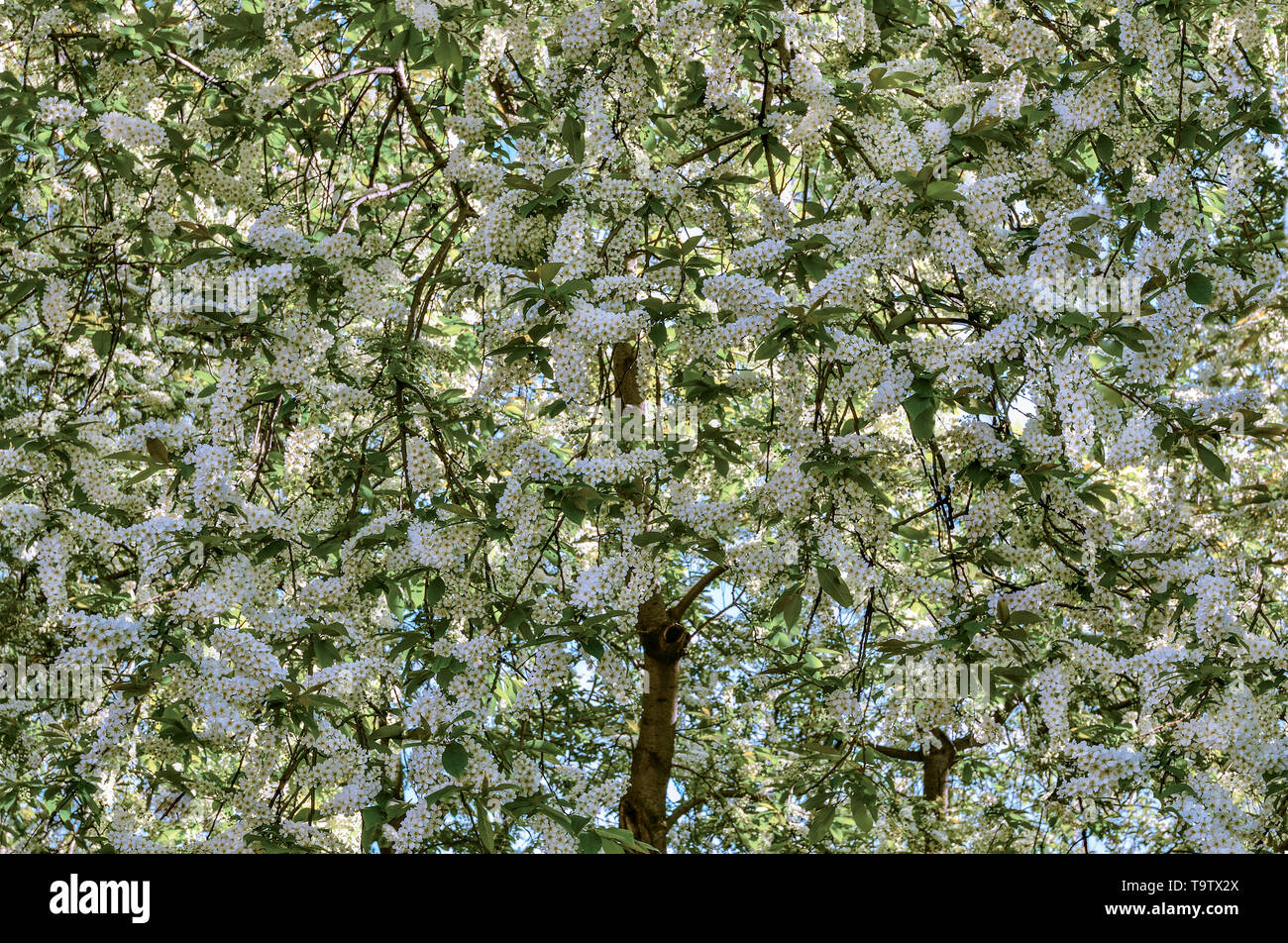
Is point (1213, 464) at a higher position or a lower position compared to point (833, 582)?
higher

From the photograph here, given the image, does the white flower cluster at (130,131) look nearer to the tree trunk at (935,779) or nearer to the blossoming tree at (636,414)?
the blossoming tree at (636,414)

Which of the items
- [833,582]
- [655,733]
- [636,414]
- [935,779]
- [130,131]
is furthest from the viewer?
[935,779]

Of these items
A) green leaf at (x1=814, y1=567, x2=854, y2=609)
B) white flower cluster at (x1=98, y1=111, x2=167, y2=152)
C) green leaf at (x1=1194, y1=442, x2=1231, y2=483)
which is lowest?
green leaf at (x1=814, y1=567, x2=854, y2=609)

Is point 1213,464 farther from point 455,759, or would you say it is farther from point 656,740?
point 656,740

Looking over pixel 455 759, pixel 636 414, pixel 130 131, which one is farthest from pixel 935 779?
pixel 130 131

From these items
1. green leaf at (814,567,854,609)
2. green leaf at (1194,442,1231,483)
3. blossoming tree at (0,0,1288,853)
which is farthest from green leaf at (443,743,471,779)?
green leaf at (1194,442,1231,483)

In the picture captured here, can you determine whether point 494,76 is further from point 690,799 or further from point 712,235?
point 690,799

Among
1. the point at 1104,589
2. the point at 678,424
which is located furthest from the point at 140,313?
the point at 1104,589

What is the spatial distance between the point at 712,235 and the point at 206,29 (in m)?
2.44

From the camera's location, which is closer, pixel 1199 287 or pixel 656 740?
pixel 1199 287

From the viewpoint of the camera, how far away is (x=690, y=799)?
19.8 feet

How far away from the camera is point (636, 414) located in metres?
3.73

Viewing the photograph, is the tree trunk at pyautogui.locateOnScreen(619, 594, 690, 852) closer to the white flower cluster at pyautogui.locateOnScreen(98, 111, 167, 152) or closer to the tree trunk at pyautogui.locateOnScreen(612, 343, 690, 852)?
the tree trunk at pyautogui.locateOnScreen(612, 343, 690, 852)

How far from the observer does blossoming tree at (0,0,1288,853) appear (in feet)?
10.6
